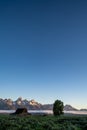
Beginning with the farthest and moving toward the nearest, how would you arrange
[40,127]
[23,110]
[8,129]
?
[23,110] < [40,127] < [8,129]

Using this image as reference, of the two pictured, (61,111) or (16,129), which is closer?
(16,129)

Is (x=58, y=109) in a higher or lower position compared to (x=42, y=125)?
higher

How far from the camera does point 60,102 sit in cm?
11669

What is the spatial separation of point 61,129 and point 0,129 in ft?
30.6

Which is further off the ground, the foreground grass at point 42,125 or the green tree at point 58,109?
the green tree at point 58,109

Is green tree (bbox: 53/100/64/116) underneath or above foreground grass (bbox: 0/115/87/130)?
above

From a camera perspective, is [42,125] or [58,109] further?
[58,109]

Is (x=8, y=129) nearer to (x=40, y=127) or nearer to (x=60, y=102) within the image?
(x=40, y=127)

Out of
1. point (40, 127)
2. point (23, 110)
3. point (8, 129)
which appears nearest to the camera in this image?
point (8, 129)

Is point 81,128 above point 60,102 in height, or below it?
below

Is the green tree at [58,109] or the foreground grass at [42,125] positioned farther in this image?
the green tree at [58,109]

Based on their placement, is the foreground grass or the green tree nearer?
the foreground grass

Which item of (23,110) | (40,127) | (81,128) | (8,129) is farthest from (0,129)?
(23,110)

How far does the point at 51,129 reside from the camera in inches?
1635
